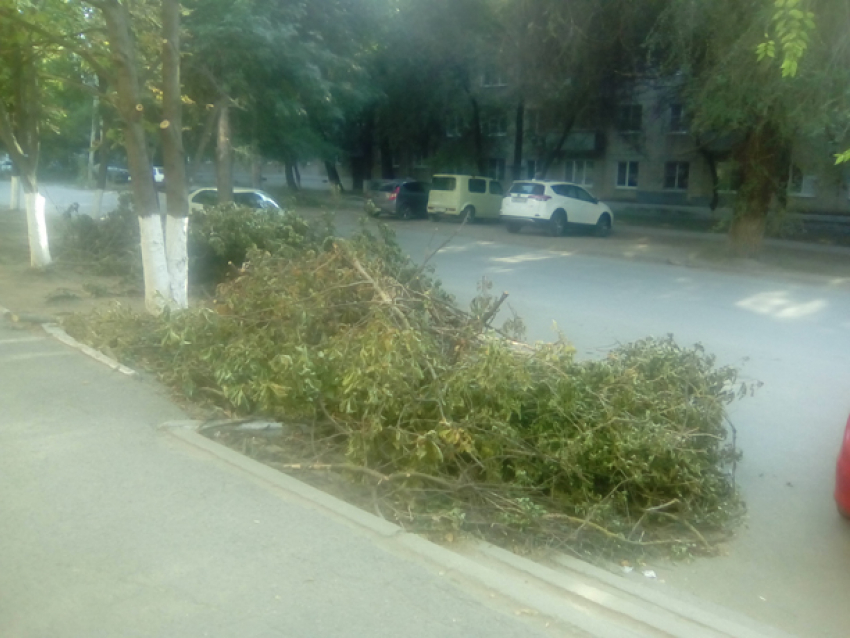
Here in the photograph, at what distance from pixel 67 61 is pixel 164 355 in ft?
38.7

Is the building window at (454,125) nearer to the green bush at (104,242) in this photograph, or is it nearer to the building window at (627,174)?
the building window at (627,174)

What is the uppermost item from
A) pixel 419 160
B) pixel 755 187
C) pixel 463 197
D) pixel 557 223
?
pixel 419 160

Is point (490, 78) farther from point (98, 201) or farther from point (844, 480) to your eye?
point (844, 480)

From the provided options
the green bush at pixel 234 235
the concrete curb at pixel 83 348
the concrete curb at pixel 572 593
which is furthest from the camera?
the green bush at pixel 234 235

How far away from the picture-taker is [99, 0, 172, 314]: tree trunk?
963 cm

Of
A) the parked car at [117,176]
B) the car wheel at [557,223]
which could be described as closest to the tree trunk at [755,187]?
the car wheel at [557,223]

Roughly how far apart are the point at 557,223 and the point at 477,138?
13.6 metres

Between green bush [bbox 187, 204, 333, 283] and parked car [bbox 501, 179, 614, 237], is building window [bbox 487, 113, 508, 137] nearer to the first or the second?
parked car [bbox 501, 179, 614, 237]

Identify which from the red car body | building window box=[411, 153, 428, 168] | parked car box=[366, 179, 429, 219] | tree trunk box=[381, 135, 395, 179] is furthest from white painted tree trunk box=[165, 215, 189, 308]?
tree trunk box=[381, 135, 395, 179]

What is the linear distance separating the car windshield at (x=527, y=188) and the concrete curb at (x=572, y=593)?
21502mm

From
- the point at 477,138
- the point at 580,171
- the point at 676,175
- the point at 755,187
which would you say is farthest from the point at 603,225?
the point at 580,171

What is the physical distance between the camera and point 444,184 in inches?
1193

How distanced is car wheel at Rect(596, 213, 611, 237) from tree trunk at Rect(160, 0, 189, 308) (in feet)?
61.2

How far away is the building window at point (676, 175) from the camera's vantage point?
41.1m
